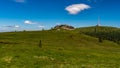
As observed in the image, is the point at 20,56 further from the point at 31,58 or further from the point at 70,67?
the point at 70,67

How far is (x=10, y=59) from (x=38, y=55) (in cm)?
777

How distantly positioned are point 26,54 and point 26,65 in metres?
10.7

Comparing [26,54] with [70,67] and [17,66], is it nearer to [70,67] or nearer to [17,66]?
[17,66]

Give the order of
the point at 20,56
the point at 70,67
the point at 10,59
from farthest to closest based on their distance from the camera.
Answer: the point at 20,56
the point at 10,59
the point at 70,67

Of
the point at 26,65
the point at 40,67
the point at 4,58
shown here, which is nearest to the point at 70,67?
the point at 40,67

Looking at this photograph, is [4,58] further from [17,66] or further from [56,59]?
[56,59]

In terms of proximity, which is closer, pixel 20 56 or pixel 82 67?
pixel 82 67

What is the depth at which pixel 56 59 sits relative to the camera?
48.6m

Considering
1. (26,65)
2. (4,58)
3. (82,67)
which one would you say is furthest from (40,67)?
(4,58)

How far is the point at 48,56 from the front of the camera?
51.0 meters

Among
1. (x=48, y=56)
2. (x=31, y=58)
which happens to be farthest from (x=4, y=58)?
(x=48, y=56)

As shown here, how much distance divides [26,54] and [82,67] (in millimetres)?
16794

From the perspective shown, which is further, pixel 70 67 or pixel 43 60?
pixel 43 60

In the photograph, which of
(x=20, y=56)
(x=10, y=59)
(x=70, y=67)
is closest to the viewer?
(x=70, y=67)
